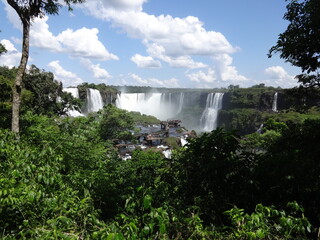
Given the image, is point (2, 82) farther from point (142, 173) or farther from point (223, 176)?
point (223, 176)

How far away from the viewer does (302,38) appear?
7.05m

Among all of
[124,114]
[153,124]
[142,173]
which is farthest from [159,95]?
[142,173]

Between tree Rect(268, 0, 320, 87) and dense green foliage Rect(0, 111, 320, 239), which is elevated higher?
tree Rect(268, 0, 320, 87)

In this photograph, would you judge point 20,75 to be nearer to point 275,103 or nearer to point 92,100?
point 92,100

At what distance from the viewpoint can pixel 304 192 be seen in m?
3.50

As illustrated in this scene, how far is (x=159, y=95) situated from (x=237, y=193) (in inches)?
3383

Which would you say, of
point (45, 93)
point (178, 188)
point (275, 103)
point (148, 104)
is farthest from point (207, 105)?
point (178, 188)

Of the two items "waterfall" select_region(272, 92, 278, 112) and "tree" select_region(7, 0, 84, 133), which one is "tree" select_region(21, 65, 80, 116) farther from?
"waterfall" select_region(272, 92, 278, 112)

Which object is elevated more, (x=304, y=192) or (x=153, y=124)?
(x=304, y=192)

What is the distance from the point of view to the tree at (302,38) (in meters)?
6.81

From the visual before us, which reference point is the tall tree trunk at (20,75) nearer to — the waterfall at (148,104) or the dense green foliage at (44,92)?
the dense green foliage at (44,92)

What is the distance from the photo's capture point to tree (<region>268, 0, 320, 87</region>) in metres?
6.81

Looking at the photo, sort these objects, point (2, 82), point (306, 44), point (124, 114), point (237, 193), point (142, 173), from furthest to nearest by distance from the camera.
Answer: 1. point (124, 114)
2. point (2, 82)
3. point (306, 44)
4. point (142, 173)
5. point (237, 193)

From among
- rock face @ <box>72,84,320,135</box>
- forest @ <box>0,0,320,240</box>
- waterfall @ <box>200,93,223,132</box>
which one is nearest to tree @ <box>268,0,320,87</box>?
forest @ <box>0,0,320,240</box>
